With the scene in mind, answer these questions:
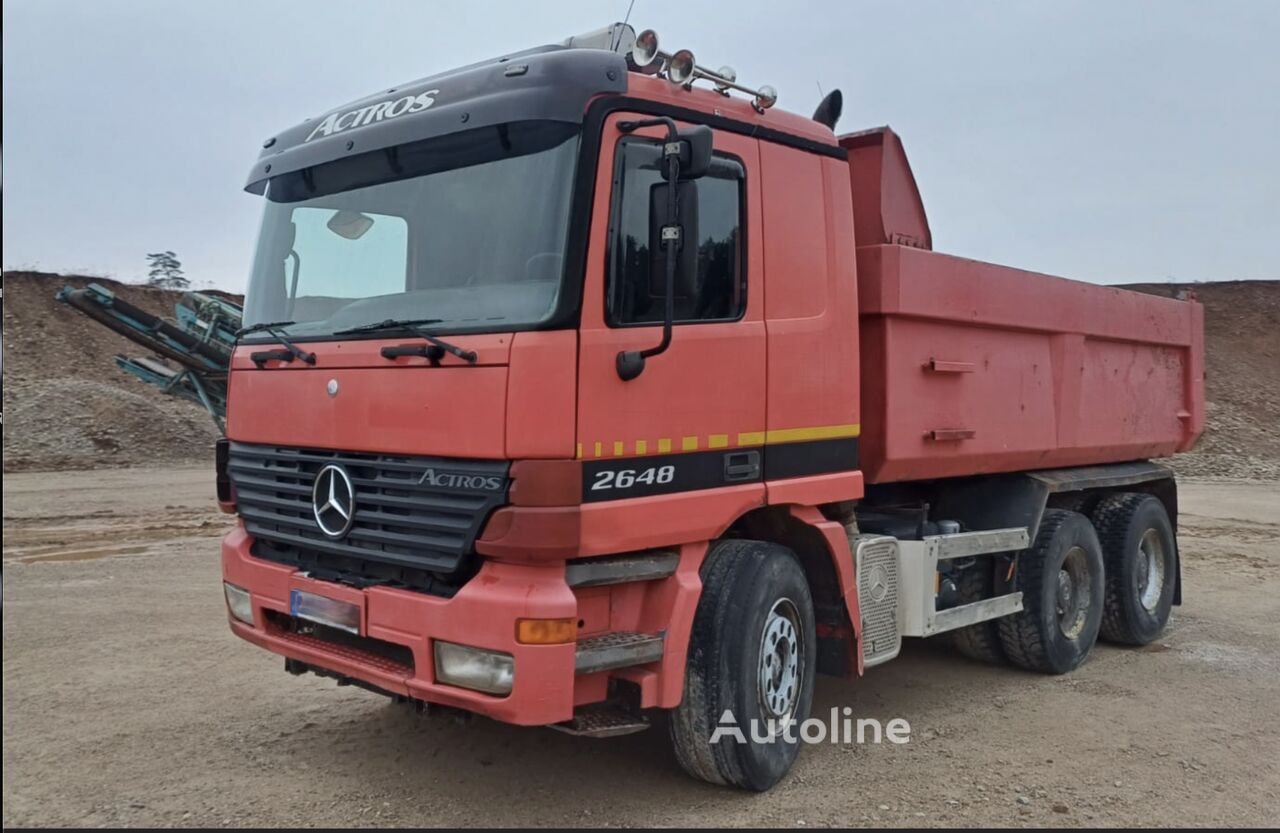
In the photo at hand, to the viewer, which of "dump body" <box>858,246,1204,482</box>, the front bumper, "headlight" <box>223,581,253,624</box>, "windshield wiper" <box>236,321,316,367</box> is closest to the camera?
the front bumper

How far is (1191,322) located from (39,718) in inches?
317

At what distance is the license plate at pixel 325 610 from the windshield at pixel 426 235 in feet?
3.58

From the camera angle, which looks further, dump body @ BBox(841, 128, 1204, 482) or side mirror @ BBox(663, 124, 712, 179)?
dump body @ BBox(841, 128, 1204, 482)

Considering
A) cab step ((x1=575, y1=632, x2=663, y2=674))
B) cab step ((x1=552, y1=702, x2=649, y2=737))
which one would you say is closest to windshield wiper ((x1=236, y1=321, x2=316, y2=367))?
cab step ((x1=575, y1=632, x2=663, y2=674))

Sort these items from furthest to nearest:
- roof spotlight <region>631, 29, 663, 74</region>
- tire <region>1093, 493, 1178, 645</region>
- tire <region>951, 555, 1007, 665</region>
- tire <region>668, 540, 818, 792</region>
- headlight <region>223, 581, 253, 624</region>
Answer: tire <region>1093, 493, 1178, 645</region>, tire <region>951, 555, 1007, 665</region>, headlight <region>223, 581, 253, 624</region>, tire <region>668, 540, 818, 792</region>, roof spotlight <region>631, 29, 663, 74</region>

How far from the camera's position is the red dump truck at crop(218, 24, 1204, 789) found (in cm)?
377

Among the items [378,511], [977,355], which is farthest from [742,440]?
[977,355]

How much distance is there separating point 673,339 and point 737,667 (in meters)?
1.35

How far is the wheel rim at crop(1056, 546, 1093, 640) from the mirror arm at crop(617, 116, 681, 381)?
13.5 feet

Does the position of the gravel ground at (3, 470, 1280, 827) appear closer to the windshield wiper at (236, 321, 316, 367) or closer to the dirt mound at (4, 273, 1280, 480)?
the windshield wiper at (236, 321, 316, 367)

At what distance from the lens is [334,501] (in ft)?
13.8

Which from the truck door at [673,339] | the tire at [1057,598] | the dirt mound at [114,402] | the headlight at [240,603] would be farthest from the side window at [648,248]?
the dirt mound at [114,402]

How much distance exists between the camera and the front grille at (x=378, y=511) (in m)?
3.79

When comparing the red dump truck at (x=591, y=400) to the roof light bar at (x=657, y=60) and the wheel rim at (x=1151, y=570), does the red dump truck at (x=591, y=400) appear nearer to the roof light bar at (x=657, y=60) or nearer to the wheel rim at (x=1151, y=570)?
the roof light bar at (x=657, y=60)
